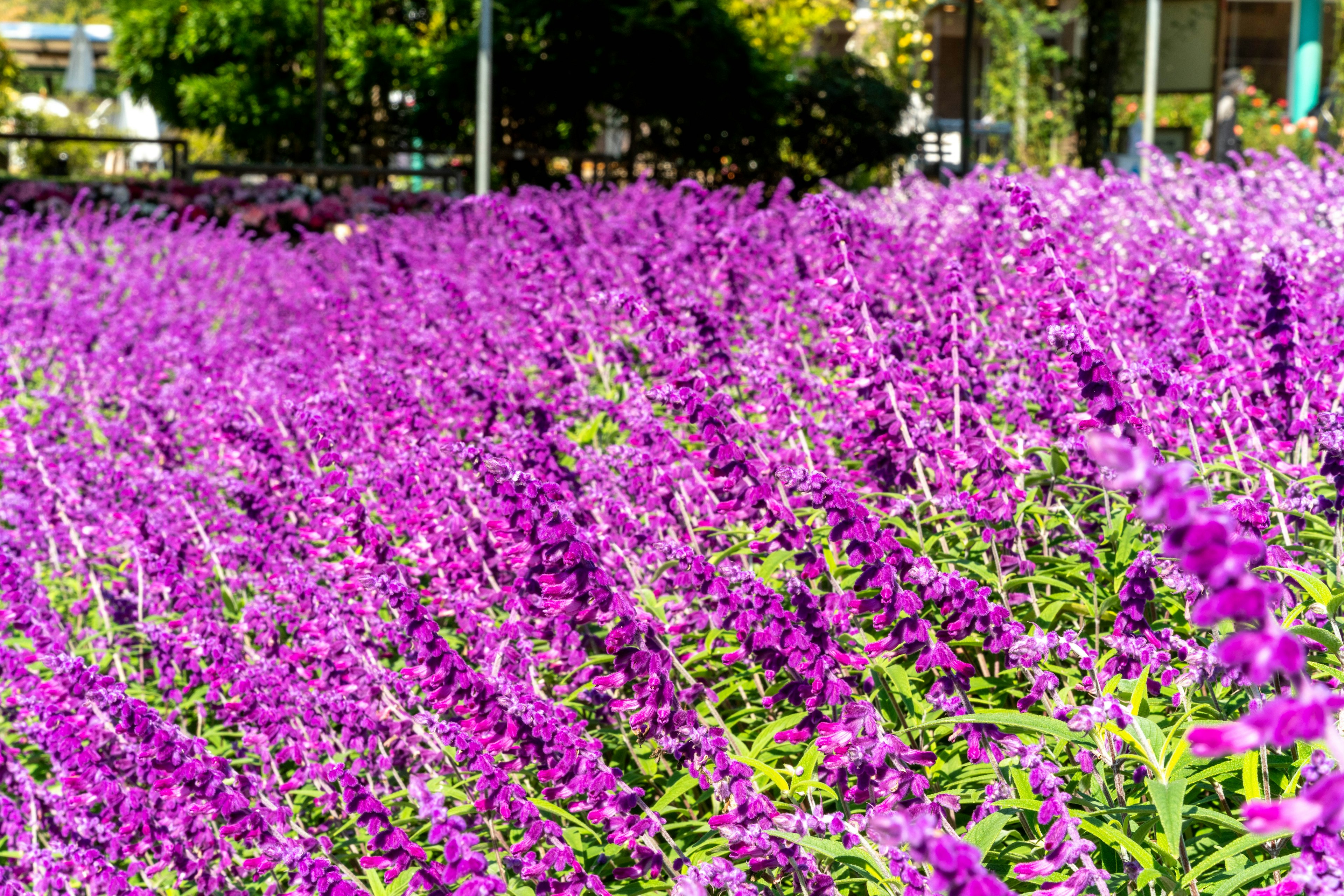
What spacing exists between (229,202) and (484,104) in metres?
5.01

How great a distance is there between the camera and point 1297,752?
238 centimetres

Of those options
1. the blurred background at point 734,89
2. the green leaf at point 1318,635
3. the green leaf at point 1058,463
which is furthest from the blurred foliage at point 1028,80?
the green leaf at point 1318,635

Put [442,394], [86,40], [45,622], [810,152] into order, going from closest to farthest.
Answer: [45,622]
[442,394]
[810,152]
[86,40]

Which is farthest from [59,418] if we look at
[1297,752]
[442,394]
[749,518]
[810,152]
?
[810,152]

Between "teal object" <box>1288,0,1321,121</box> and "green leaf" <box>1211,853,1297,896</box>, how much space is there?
2057 centimetres

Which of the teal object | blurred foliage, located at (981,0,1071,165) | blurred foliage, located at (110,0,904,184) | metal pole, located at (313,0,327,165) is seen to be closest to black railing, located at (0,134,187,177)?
metal pole, located at (313,0,327,165)

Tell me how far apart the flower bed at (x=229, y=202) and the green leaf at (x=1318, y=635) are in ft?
46.6

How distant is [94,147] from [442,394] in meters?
61.7

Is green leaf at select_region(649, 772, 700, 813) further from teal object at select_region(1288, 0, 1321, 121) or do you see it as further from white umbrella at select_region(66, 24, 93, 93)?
white umbrella at select_region(66, 24, 93, 93)

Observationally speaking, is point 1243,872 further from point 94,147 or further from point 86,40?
point 94,147

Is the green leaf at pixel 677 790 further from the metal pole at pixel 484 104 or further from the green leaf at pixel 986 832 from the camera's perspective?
the metal pole at pixel 484 104

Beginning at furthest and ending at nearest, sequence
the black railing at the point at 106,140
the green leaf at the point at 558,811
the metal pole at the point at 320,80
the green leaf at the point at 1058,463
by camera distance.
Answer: the metal pole at the point at 320,80 → the black railing at the point at 106,140 → the green leaf at the point at 1058,463 → the green leaf at the point at 558,811

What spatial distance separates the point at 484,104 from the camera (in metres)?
15.0

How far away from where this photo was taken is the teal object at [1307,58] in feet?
66.1
